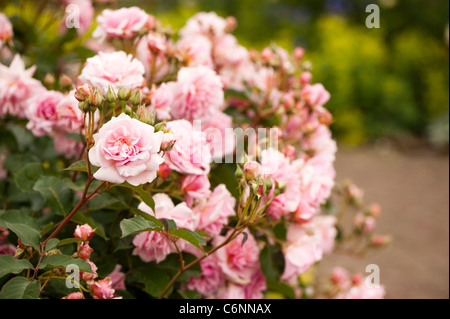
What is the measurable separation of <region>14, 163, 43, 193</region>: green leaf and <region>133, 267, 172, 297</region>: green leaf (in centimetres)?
28

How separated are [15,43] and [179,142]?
75 cm

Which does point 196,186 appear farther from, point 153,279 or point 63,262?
→ point 63,262

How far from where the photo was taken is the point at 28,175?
3.37ft

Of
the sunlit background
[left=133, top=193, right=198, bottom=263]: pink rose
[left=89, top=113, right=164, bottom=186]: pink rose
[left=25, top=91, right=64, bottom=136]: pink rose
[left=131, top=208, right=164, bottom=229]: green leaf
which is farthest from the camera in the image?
the sunlit background

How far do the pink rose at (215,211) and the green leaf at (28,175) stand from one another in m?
0.33

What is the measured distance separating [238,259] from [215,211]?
150 millimetres

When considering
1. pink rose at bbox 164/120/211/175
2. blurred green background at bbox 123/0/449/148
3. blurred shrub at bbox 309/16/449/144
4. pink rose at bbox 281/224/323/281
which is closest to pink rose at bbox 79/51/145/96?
pink rose at bbox 164/120/211/175

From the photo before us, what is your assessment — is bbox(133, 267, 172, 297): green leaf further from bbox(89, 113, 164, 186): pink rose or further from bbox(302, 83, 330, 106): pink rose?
bbox(302, 83, 330, 106): pink rose

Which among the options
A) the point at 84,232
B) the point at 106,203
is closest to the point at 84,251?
the point at 84,232

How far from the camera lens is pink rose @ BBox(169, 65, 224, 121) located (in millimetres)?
1054

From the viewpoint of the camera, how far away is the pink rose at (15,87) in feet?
3.58

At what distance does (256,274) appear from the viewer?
1147 mm

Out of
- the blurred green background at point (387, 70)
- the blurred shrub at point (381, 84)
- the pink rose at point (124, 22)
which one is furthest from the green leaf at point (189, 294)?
the blurred shrub at point (381, 84)

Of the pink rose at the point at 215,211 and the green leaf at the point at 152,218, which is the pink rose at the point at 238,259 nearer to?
the pink rose at the point at 215,211
